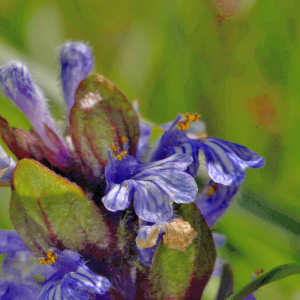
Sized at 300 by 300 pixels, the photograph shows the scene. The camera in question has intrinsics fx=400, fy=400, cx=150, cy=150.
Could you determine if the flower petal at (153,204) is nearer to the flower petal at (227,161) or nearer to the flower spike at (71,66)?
the flower petal at (227,161)

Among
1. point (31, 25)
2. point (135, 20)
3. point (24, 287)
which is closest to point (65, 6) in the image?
point (31, 25)

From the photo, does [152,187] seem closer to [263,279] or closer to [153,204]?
[153,204]

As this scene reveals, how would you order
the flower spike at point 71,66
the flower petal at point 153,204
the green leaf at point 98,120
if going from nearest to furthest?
the flower petal at point 153,204 < the green leaf at point 98,120 < the flower spike at point 71,66

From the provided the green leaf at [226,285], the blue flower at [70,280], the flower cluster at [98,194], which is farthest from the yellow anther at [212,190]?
the blue flower at [70,280]

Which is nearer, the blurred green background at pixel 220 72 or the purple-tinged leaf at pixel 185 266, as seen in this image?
the purple-tinged leaf at pixel 185 266

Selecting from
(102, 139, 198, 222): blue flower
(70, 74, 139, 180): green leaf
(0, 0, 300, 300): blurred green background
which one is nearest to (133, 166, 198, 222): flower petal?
(102, 139, 198, 222): blue flower

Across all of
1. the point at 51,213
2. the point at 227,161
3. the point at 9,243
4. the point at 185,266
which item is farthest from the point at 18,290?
the point at 227,161

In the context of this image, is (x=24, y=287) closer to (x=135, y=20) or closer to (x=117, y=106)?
(x=117, y=106)
